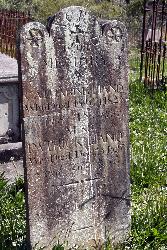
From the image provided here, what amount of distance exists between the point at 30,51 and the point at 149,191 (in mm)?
2496

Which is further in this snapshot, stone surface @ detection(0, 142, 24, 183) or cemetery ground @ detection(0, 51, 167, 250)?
stone surface @ detection(0, 142, 24, 183)

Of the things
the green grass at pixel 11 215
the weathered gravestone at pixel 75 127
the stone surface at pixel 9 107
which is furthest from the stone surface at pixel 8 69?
the weathered gravestone at pixel 75 127

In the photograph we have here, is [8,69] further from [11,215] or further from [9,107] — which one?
[11,215]

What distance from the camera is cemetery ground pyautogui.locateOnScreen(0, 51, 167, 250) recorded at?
458 centimetres

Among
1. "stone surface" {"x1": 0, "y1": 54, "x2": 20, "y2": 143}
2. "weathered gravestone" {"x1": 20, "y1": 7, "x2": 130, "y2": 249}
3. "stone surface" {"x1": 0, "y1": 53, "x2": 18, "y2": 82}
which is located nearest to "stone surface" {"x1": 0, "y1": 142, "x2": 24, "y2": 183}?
"stone surface" {"x1": 0, "y1": 54, "x2": 20, "y2": 143}

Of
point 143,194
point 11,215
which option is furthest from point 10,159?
point 143,194

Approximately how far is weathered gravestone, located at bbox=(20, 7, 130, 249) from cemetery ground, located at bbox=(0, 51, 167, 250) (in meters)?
0.26

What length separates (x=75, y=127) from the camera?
4.27m

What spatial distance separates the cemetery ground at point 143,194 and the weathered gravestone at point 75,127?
10.4 inches

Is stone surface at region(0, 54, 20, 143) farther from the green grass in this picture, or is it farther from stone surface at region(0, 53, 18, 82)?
the green grass

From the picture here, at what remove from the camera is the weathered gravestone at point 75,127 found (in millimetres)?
4031

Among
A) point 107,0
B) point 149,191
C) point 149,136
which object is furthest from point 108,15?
point 149,191

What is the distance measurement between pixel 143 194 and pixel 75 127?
1.85 m

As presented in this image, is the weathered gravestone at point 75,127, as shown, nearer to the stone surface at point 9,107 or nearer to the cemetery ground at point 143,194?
the cemetery ground at point 143,194
